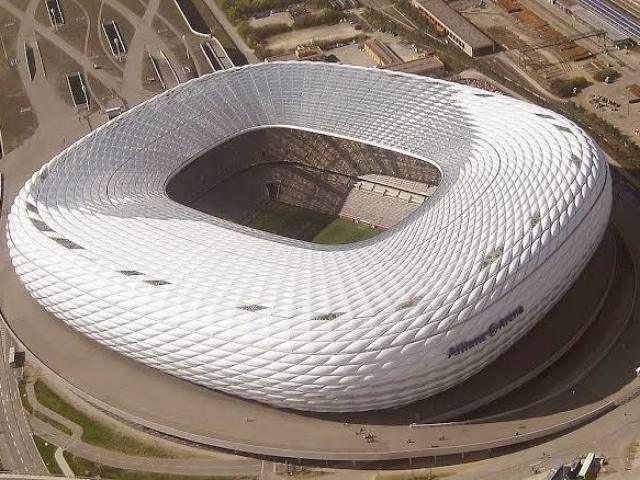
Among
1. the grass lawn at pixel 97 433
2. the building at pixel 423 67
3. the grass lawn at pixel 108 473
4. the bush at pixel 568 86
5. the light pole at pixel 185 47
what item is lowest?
the grass lawn at pixel 108 473

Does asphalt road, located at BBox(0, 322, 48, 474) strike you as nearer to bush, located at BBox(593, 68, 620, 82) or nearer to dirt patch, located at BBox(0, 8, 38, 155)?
dirt patch, located at BBox(0, 8, 38, 155)

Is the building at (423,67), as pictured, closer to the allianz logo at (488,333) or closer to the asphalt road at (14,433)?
the allianz logo at (488,333)

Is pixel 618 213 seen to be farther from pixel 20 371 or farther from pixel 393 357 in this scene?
pixel 20 371

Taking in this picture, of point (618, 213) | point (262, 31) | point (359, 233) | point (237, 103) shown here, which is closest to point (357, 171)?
point (359, 233)

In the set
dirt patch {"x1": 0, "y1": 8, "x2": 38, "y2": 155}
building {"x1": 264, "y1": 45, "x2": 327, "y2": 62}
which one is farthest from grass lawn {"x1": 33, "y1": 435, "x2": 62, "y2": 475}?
building {"x1": 264, "y1": 45, "x2": 327, "y2": 62}

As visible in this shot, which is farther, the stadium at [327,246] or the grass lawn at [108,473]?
the grass lawn at [108,473]

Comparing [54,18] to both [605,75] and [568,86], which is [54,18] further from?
[605,75]

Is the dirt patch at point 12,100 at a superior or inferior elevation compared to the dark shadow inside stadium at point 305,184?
superior

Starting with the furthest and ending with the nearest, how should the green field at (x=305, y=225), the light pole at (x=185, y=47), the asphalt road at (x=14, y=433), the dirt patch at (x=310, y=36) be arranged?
the dirt patch at (x=310, y=36)
the light pole at (x=185, y=47)
the green field at (x=305, y=225)
the asphalt road at (x=14, y=433)

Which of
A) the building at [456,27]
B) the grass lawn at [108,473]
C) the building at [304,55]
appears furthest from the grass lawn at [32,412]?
Result: the building at [456,27]
